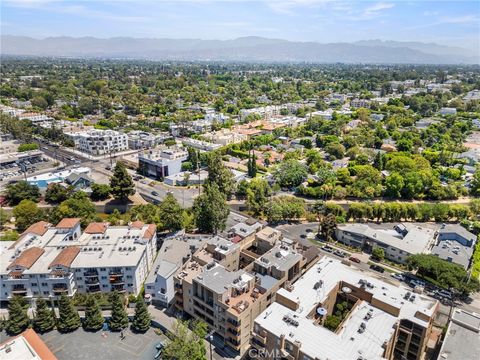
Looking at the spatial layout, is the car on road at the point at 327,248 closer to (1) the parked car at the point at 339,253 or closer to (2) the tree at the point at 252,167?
(1) the parked car at the point at 339,253

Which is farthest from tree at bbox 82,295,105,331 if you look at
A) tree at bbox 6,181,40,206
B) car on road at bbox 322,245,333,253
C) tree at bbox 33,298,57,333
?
tree at bbox 6,181,40,206

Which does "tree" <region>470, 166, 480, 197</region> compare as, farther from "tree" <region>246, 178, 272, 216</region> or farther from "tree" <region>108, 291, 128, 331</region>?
"tree" <region>108, 291, 128, 331</region>

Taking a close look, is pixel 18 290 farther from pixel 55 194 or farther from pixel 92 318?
pixel 55 194

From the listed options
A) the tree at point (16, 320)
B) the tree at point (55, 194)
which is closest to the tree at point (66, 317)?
the tree at point (16, 320)

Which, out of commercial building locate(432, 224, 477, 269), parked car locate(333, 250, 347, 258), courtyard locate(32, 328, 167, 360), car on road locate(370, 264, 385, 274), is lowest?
courtyard locate(32, 328, 167, 360)

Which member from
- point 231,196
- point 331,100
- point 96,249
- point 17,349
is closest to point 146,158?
point 231,196
